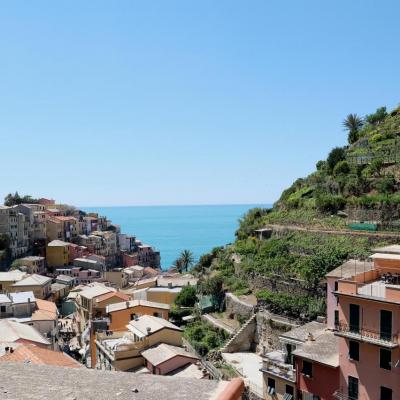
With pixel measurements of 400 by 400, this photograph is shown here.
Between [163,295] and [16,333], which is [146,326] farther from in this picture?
[163,295]

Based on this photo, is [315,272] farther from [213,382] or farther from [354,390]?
[213,382]

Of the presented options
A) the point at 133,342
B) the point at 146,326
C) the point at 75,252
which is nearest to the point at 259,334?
the point at 146,326

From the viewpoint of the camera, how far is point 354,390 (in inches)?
761

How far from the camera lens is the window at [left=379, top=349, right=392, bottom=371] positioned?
1812cm

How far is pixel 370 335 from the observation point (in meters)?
18.6

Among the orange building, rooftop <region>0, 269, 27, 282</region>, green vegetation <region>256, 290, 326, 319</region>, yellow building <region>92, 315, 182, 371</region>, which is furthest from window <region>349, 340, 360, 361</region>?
rooftop <region>0, 269, 27, 282</region>

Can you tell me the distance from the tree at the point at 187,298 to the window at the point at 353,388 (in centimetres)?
2599

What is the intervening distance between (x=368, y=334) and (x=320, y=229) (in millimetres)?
21438

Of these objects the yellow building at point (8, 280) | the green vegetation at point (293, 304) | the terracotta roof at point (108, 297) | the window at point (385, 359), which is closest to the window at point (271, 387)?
the window at point (385, 359)

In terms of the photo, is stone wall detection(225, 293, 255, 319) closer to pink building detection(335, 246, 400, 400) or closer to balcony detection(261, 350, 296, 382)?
balcony detection(261, 350, 296, 382)

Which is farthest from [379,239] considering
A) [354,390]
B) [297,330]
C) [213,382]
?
[213,382]

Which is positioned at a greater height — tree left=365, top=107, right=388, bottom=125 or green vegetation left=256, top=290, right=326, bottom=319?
tree left=365, top=107, right=388, bottom=125

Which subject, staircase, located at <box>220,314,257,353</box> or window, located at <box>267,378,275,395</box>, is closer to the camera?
window, located at <box>267,378,275,395</box>

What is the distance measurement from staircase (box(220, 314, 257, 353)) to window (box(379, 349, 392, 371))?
52.0 feet
